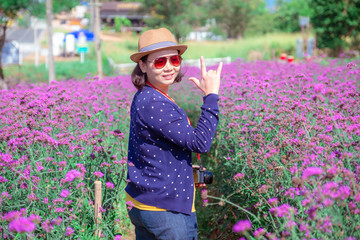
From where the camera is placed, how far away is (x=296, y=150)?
120 inches

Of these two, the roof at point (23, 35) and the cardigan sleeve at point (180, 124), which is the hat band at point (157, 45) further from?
the roof at point (23, 35)

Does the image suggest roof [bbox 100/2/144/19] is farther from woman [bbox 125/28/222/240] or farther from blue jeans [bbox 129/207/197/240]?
blue jeans [bbox 129/207/197/240]

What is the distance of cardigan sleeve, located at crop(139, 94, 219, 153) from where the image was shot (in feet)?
8.39

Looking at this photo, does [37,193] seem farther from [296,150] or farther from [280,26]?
[280,26]

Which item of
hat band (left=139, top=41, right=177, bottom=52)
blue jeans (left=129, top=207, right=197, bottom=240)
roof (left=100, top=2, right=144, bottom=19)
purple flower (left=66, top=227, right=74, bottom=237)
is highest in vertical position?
roof (left=100, top=2, right=144, bottom=19)

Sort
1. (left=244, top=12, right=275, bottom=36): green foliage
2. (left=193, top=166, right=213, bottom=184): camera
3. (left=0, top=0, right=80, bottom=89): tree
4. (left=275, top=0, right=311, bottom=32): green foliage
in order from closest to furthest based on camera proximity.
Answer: (left=193, top=166, right=213, bottom=184): camera, (left=0, top=0, right=80, bottom=89): tree, (left=275, top=0, right=311, bottom=32): green foliage, (left=244, top=12, right=275, bottom=36): green foliage

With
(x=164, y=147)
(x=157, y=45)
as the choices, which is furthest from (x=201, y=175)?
(x=157, y=45)

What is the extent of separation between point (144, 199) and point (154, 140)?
352 millimetres

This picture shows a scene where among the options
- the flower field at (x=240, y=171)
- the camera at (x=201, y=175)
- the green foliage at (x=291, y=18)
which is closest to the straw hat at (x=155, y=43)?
the flower field at (x=240, y=171)

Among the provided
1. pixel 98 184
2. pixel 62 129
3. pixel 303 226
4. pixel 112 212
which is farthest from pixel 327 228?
pixel 62 129

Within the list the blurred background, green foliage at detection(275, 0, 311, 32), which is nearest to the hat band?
the blurred background

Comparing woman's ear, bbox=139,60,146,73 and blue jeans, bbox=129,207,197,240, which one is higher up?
woman's ear, bbox=139,60,146,73

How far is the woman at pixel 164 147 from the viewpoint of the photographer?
8.48ft

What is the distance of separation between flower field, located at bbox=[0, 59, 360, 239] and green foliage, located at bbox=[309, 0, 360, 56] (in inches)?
1007
